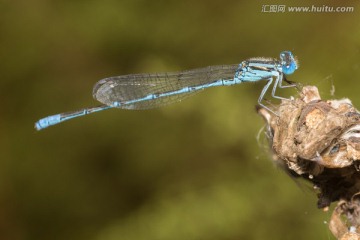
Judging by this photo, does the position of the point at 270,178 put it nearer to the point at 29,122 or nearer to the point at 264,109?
the point at 264,109

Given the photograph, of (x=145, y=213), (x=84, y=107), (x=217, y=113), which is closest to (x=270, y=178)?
(x=217, y=113)

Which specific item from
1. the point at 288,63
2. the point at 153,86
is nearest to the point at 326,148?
the point at 288,63

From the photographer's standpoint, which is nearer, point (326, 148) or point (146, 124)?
point (326, 148)

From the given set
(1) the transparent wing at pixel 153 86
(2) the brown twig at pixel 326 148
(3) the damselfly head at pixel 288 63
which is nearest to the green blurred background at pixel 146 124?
(1) the transparent wing at pixel 153 86

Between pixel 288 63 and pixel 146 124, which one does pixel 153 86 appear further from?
pixel 288 63

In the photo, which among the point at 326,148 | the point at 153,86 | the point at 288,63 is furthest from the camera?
the point at 153,86

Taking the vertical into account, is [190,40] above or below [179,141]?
above
